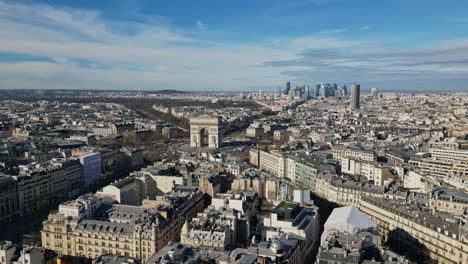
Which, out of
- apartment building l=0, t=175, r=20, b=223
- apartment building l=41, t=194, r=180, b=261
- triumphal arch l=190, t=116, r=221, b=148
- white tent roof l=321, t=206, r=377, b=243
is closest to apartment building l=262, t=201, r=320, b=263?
white tent roof l=321, t=206, r=377, b=243

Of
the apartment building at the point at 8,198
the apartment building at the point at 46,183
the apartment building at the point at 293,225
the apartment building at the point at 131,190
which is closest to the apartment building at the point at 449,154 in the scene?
the apartment building at the point at 293,225

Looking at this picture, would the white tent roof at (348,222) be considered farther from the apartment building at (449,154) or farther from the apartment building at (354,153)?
the apartment building at (449,154)

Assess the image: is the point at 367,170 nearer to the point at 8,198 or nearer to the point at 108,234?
the point at 108,234

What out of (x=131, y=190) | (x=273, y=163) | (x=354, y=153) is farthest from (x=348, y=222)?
(x=354, y=153)

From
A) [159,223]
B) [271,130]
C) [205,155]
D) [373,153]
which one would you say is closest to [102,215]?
[159,223]

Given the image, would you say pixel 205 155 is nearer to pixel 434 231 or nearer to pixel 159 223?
pixel 159 223

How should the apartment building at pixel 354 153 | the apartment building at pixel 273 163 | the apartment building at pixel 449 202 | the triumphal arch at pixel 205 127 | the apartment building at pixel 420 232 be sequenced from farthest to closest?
the triumphal arch at pixel 205 127, the apartment building at pixel 354 153, the apartment building at pixel 273 163, the apartment building at pixel 449 202, the apartment building at pixel 420 232
